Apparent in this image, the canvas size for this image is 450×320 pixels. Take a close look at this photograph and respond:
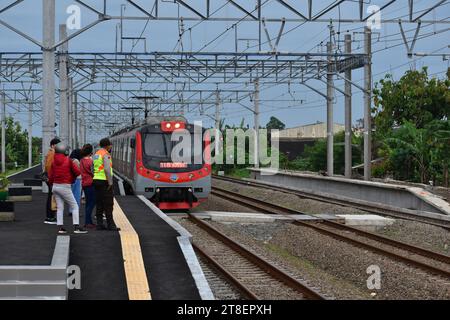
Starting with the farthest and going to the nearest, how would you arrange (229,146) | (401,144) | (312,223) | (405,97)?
1. (229,146)
2. (405,97)
3. (401,144)
4. (312,223)

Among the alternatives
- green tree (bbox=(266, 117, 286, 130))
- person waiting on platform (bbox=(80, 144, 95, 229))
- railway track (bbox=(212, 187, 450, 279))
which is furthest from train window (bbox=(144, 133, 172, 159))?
green tree (bbox=(266, 117, 286, 130))

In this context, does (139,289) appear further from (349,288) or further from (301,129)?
(301,129)

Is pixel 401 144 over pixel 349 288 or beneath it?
over

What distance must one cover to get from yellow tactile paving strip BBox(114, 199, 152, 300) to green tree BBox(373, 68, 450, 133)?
102ft

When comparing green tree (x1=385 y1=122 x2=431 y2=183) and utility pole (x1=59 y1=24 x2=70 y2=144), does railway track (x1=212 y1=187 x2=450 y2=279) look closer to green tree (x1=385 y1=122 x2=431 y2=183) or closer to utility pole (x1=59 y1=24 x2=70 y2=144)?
utility pole (x1=59 y1=24 x2=70 y2=144)

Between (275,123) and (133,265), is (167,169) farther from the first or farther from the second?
(275,123)

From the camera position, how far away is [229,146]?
2164 inches

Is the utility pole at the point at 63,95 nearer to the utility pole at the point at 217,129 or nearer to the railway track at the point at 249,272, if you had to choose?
the railway track at the point at 249,272

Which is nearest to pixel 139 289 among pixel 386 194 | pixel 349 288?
pixel 349 288

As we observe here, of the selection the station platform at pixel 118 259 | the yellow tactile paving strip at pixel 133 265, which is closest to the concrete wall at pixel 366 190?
the station platform at pixel 118 259

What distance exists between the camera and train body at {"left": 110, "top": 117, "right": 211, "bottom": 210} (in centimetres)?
2178

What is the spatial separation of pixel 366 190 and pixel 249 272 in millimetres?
17927

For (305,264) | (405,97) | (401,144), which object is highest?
(405,97)
